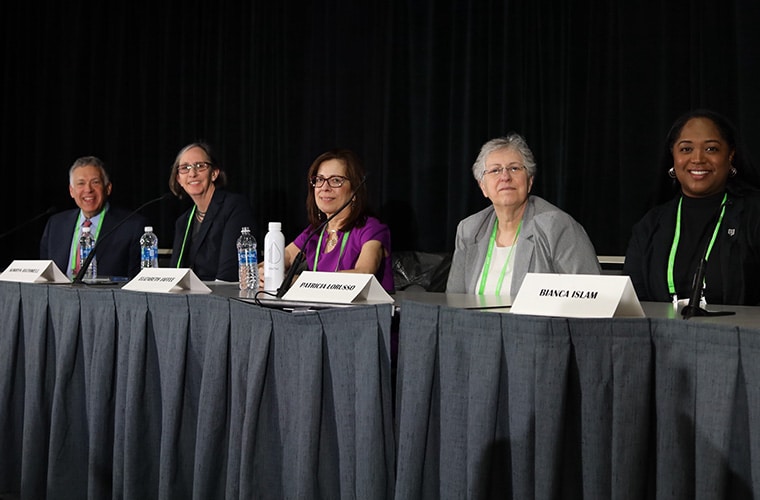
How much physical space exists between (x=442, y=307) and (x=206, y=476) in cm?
72

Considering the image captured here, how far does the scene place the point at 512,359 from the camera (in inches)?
55.4

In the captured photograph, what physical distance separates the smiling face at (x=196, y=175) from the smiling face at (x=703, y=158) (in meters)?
1.85

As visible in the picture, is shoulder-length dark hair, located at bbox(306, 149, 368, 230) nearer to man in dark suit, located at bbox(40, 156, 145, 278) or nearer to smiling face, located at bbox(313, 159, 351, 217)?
smiling face, located at bbox(313, 159, 351, 217)

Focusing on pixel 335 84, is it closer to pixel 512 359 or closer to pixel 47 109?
pixel 47 109

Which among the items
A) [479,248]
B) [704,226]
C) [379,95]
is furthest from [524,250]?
[379,95]

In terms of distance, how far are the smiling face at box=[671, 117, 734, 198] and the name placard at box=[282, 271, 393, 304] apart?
1259mm

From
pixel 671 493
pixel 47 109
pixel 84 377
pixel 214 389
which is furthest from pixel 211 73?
pixel 671 493

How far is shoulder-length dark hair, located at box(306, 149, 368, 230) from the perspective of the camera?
2834 millimetres

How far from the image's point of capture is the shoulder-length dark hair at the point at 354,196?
112 inches

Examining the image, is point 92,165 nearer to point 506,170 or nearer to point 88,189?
point 88,189

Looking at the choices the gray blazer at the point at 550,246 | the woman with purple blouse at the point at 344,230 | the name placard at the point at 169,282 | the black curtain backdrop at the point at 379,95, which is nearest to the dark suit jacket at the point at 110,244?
the black curtain backdrop at the point at 379,95

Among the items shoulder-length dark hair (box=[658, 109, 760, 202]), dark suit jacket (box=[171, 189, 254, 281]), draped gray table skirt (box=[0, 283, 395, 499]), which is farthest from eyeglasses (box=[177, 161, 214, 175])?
shoulder-length dark hair (box=[658, 109, 760, 202])

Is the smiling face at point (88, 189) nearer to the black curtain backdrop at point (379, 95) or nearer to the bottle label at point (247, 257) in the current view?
the black curtain backdrop at point (379, 95)

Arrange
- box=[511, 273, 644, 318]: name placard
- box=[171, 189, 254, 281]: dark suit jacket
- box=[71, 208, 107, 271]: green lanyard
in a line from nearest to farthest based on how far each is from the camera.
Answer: box=[511, 273, 644, 318]: name placard, box=[171, 189, 254, 281]: dark suit jacket, box=[71, 208, 107, 271]: green lanyard
